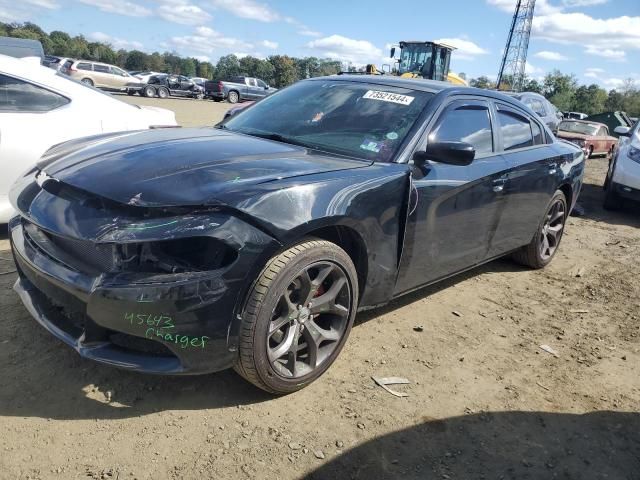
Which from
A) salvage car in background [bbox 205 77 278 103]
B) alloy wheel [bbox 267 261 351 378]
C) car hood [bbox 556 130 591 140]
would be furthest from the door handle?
salvage car in background [bbox 205 77 278 103]

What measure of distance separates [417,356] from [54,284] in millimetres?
2111

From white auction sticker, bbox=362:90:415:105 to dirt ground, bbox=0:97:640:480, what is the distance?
1497 mm

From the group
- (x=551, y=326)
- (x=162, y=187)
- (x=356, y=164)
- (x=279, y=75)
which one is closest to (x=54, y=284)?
(x=162, y=187)

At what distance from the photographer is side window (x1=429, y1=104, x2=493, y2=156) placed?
11.4 feet

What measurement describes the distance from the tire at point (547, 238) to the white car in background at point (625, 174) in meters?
3.45

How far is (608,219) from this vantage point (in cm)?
829

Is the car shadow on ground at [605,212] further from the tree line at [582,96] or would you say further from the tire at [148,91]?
the tree line at [582,96]

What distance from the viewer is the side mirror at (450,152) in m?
3.07

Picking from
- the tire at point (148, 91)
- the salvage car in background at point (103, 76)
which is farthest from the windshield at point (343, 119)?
the tire at point (148, 91)

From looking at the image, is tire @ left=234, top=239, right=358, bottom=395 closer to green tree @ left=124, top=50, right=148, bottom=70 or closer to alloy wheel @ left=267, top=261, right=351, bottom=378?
alloy wheel @ left=267, top=261, right=351, bottom=378

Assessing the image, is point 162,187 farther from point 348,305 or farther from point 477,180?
point 477,180

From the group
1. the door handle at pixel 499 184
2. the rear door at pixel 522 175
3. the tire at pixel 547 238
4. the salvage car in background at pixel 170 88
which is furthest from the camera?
the salvage car in background at pixel 170 88

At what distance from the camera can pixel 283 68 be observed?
83250 mm

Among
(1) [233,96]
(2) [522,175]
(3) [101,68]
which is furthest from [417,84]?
(1) [233,96]
